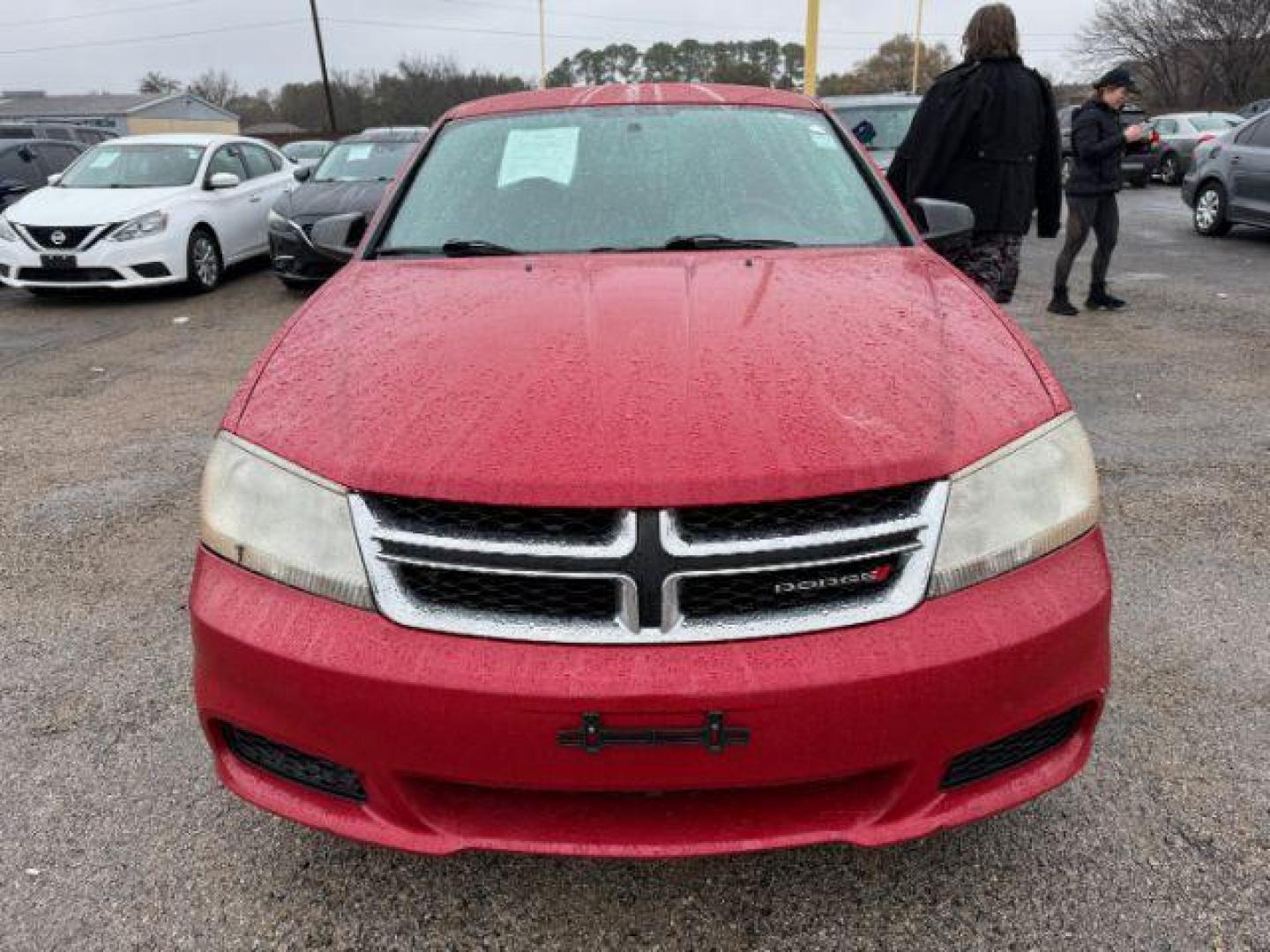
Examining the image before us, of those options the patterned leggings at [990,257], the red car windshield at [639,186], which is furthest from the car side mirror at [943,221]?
the patterned leggings at [990,257]

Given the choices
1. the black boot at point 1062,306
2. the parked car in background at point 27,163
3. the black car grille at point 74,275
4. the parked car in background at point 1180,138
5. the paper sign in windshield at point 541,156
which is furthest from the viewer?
the parked car in background at point 1180,138

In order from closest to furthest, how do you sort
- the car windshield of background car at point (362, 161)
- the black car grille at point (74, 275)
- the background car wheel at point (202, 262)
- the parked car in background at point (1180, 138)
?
the black car grille at point (74, 275) < the background car wheel at point (202, 262) < the car windshield of background car at point (362, 161) < the parked car in background at point (1180, 138)

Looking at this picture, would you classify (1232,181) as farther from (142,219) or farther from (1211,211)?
(142,219)

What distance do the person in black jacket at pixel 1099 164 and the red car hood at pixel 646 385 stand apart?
5271mm

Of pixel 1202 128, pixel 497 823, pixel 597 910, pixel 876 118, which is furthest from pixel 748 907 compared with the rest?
pixel 1202 128

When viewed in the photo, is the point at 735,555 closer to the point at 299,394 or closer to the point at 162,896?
the point at 299,394

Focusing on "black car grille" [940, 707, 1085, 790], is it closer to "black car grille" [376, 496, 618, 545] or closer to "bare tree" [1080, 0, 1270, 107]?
"black car grille" [376, 496, 618, 545]

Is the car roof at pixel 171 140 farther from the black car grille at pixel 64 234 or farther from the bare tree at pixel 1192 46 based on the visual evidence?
the bare tree at pixel 1192 46

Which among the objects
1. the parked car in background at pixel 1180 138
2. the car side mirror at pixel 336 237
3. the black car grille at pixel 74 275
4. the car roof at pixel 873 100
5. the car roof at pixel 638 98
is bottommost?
the parked car in background at pixel 1180 138

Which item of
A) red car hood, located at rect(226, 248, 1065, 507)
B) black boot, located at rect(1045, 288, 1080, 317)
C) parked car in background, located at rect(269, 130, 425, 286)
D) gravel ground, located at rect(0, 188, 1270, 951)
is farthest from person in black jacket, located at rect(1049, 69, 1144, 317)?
parked car in background, located at rect(269, 130, 425, 286)

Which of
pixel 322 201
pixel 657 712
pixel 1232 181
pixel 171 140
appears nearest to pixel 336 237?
pixel 657 712

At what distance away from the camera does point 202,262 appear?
366 inches

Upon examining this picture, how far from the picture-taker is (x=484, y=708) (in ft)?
4.75

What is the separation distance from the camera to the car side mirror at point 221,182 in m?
9.36
